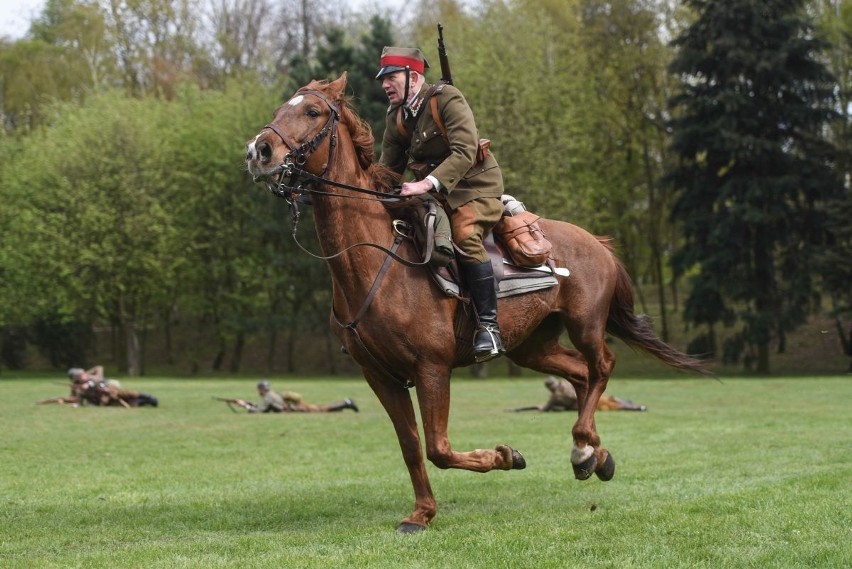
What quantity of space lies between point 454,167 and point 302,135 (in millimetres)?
1272

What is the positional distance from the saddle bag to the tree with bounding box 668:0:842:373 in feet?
121

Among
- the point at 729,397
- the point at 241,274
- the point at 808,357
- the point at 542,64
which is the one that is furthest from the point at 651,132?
the point at 729,397

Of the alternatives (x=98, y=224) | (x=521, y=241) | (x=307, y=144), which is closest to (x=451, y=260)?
(x=521, y=241)

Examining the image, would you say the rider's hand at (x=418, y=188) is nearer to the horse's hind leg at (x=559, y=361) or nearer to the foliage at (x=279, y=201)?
the horse's hind leg at (x=559, y=361)

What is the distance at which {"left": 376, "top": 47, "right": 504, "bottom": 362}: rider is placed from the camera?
9.38 m

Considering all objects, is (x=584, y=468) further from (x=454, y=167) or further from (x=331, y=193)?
(x=331, y=193)

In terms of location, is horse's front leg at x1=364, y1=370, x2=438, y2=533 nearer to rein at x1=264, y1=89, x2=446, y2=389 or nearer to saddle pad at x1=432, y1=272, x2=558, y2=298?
rein at x1=264, y1=89, x2=446, y2=389

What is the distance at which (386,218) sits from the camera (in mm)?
9484

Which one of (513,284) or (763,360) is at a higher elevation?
(513,284)

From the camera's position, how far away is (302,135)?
29.4 feet

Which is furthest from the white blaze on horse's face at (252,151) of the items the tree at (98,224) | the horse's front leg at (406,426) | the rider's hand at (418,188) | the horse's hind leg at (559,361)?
the tree at (98,224)

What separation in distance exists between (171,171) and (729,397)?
3474cm

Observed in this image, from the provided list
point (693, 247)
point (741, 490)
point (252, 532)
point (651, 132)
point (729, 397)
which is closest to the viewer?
point (252, 532)

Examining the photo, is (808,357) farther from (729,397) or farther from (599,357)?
(599,357)
